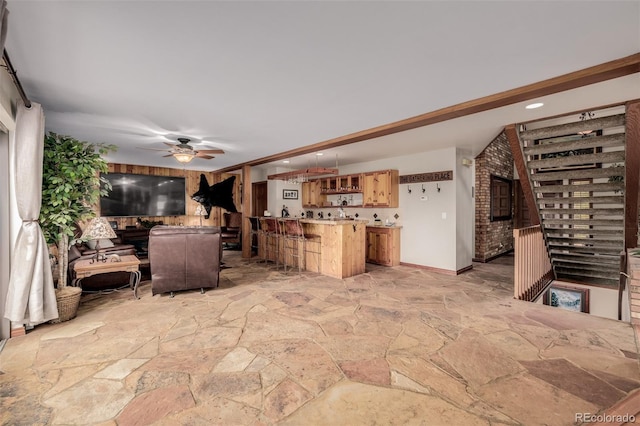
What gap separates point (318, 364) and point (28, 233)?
3.02 m

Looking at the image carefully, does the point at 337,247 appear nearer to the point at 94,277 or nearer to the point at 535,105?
the point at 535,105

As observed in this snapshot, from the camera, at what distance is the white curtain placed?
8.43 feet

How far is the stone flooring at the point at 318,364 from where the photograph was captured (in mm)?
1683

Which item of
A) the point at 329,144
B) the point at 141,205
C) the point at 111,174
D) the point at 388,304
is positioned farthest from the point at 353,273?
the point at 111,174

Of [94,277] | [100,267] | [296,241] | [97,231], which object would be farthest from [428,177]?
[94,277]

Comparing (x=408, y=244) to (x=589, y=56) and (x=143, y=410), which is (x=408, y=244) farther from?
(x=143, y=410)

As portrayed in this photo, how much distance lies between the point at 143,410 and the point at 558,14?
3.55 metres

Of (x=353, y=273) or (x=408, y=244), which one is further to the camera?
(x=408, y=244)

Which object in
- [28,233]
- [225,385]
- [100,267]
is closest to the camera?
[225,385]

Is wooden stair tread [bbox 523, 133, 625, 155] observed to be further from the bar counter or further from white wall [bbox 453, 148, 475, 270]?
the bar counter

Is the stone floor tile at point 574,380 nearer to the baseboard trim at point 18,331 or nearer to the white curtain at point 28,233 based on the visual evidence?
the white curtain at point 28,233

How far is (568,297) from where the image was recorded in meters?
5.45

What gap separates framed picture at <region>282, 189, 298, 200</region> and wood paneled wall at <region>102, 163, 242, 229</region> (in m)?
2.31

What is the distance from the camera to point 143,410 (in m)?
1.69
